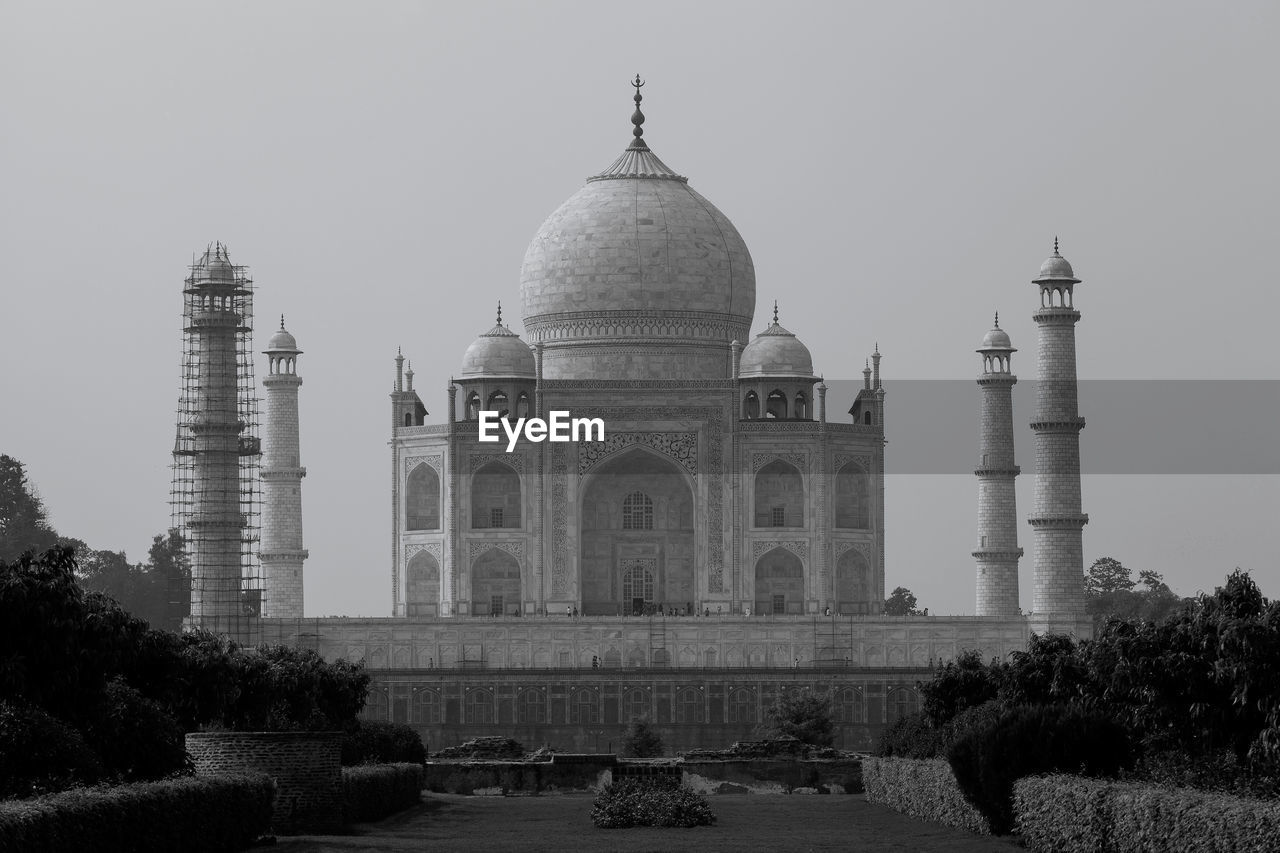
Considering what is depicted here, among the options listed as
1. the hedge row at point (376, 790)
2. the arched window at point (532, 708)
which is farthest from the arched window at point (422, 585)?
the hedge row at point (376, 790)

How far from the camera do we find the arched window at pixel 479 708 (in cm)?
4972

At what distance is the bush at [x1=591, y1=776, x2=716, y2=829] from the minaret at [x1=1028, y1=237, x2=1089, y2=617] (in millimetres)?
24984

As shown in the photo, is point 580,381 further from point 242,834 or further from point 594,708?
point 242,834

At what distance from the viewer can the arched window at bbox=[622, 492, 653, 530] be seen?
56.8 metres

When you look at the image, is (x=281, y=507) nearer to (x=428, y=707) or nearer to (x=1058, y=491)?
(x=428, y=707)

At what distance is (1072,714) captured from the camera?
24391 millimetres

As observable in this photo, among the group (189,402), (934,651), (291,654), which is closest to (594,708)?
(934,651)

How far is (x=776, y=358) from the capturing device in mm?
57719

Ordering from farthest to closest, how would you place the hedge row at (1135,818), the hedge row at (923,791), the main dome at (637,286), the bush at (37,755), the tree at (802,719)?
the main dome at (637,286) < the tree at (802,719) < the hedge row at (923,791) < the bush at (37,755) < the hedge row at (1135,818)

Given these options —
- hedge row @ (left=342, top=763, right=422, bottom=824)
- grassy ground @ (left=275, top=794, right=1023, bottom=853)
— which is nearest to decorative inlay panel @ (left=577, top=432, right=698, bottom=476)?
grassy ground @ (left=275, top=794, right=1023, bottom=853)

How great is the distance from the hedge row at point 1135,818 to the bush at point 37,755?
791cm

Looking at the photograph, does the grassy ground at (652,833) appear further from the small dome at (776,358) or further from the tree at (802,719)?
the small dome at (776,358)

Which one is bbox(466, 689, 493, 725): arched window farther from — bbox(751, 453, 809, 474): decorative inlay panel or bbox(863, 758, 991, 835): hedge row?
bbox(863, 758, 991, 835): hedge row

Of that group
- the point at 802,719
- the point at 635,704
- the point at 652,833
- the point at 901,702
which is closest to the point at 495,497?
the point at 635,704
